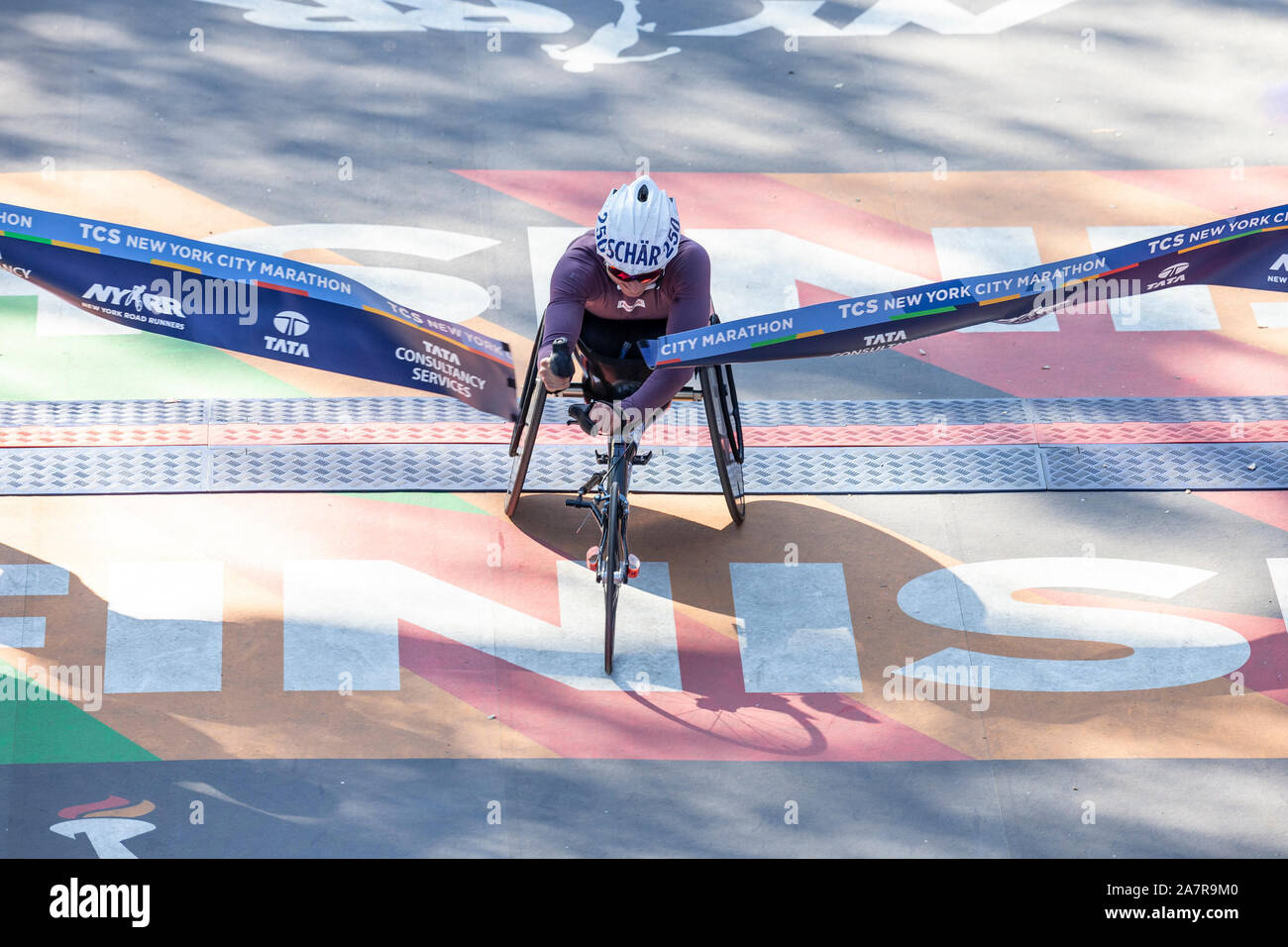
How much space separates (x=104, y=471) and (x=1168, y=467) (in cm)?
620

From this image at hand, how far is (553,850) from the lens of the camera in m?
6.79

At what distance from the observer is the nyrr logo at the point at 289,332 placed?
23.9 feet

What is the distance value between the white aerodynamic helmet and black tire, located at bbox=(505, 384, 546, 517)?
94 cm

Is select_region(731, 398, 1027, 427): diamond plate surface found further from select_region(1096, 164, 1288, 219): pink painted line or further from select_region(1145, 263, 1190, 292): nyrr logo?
select_region(1096, 164, 1288, 219): pink painted line

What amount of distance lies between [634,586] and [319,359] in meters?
2.09

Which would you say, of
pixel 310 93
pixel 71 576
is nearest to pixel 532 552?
pixel 71 576

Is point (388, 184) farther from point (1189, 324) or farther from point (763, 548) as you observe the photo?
point (1189, 324)

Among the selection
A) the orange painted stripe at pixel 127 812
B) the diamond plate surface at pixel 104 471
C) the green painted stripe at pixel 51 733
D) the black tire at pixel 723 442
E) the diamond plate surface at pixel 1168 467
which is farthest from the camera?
the diamond plate surface at pixel 1168 467

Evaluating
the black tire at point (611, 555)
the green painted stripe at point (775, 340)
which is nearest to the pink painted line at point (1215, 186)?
the green painted stripe at point (775, 340)

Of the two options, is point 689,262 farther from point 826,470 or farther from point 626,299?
point 826,470

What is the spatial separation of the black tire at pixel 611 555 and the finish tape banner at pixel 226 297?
1117 millimetres

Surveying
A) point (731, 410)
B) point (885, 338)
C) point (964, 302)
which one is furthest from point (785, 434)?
point (964, 302)

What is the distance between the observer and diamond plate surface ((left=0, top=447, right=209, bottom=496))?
8.19m

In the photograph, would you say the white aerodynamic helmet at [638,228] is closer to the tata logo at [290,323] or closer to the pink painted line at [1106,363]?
the tata logo at [290,323]
